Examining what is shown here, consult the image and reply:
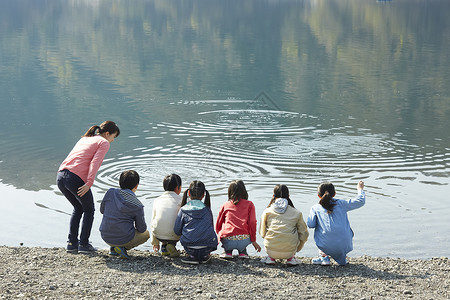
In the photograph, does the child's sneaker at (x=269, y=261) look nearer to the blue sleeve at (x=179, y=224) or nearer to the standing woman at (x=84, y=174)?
the blue sleeve at (x=179, y=224)

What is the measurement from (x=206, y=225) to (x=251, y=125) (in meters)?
14.2

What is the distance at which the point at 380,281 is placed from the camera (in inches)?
321

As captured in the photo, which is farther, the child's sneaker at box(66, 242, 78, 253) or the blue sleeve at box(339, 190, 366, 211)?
the child's sneaker at box(66, 242, 78, 253)

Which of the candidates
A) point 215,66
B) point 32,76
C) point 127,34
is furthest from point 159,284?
point 127,34

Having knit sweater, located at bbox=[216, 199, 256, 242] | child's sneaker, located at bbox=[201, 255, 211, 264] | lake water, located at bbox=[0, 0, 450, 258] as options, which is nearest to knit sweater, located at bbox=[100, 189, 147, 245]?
child's sneaker, located at bbox=[201, 255, 211, 264]

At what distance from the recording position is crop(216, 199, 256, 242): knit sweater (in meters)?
9.26

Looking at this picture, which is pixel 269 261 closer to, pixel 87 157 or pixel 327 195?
pixel 327 195

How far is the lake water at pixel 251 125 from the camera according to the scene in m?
13.4

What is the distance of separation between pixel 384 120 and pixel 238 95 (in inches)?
373

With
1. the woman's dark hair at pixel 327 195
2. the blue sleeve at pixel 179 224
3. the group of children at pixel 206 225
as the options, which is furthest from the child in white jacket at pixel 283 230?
the blue sleeve at pixel 179 224

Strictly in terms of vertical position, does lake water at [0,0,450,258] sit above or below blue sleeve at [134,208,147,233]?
below

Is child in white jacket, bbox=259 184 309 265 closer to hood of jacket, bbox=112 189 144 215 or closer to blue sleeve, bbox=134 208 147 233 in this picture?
blue sleeve, bbox=134 208 147 233

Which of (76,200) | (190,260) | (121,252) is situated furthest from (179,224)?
(76,200)

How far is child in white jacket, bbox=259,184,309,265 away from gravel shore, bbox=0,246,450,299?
0.19 m
